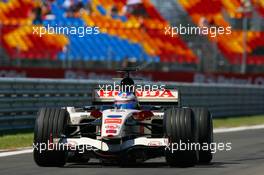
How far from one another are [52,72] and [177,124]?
77.3ft

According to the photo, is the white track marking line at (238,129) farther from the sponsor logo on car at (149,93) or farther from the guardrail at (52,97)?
the sponsor logo on car at (149,93)

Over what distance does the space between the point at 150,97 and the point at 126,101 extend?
118 cm

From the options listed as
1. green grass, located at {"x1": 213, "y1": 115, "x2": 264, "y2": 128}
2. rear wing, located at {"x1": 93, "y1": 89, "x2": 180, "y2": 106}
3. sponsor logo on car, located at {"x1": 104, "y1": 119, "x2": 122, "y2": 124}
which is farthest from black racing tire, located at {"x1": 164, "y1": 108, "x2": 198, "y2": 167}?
green grass, located at {"x1": 213, "y1": 115, "x2": 264, "y2": 128}

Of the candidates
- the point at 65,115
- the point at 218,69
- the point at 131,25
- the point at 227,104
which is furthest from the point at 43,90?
the point at 131,25

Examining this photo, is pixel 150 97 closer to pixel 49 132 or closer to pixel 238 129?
pixel 49 132

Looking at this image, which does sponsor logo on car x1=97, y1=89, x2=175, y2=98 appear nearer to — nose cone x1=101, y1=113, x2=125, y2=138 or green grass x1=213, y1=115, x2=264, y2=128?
nose cone x1=101, y1=113, x2=125, y2=138

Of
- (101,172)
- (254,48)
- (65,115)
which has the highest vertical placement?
(254,48)

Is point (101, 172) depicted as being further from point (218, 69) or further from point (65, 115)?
point (218, 69)

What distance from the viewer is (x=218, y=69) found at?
1619 inches

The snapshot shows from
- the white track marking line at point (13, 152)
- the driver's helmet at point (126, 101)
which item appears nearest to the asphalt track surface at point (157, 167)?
the white track marking line at point (13, 152)

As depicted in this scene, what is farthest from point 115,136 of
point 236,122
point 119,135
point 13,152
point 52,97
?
point 236,122

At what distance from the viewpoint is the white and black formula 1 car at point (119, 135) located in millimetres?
9711

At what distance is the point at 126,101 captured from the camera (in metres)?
10.7

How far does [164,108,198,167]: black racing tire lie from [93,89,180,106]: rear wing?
5.86ft
